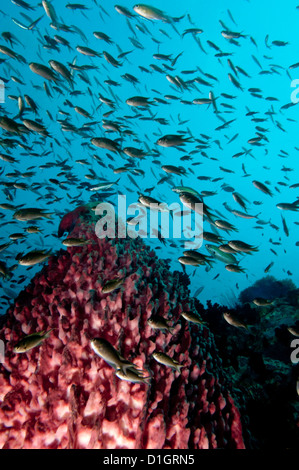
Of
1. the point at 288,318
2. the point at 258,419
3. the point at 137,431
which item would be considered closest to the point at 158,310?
the point at 137,431

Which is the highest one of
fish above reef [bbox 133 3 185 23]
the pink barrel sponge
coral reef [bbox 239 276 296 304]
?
fish above reef [bbox 133 3 185 23]

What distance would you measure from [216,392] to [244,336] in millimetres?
4048

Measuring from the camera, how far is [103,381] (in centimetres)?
246

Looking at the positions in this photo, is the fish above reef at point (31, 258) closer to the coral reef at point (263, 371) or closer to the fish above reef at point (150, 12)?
the coral reef at point (263, 371)

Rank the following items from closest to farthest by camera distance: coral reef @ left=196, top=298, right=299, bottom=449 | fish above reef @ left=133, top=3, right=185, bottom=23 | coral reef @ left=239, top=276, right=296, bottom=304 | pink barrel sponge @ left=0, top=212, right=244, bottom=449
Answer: pink barrel sponge @ left=0, top=212, right=244, bottom=449 → coral reef @ left=196, top=298, right=299, bottom=449 → fish above reef @ left=133, top=3, right=185, bottom=23 → coral reef @ left=239, top=276, right=296, bottom=304

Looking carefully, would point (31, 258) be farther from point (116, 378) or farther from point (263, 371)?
point (263, 371)

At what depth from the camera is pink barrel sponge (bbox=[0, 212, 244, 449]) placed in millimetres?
2197

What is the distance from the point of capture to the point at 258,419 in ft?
13.1

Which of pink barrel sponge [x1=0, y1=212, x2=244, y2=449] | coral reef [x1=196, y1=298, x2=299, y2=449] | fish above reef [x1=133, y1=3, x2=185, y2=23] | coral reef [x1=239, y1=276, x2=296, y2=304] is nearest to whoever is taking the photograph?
pink barrel sponge [x1=0, y1=212, x2=244, y2=449]

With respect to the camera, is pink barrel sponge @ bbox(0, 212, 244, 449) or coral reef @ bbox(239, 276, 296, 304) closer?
pink barrel sponge @ bbox(0, 212, 244, 449)

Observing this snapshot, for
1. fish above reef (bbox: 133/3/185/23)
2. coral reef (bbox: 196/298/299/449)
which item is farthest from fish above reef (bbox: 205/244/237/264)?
fish above reef (bbox: 133/3/185/23)

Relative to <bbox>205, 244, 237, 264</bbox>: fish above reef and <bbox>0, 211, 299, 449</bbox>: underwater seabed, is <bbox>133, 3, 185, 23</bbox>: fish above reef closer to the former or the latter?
<bbox>205, 244, 237, 264</bbox>: fish above reef

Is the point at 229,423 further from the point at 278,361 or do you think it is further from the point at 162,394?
the point at 278,361

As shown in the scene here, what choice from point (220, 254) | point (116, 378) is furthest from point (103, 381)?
point (220, 254)
